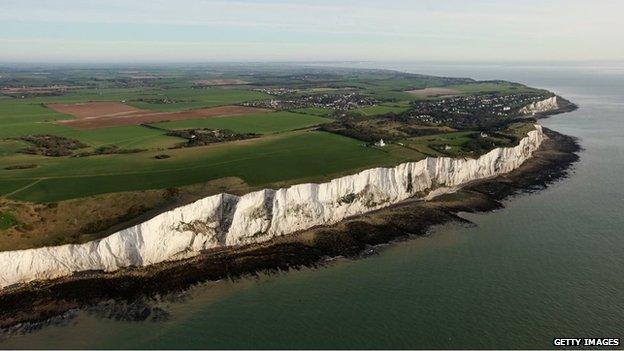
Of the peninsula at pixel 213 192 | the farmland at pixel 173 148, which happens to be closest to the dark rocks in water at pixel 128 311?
the peninsula at pixel 213 192

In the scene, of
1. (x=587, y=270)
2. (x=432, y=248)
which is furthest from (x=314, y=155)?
(x=587, y=270)

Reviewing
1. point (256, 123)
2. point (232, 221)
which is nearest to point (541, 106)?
point (256, 123)

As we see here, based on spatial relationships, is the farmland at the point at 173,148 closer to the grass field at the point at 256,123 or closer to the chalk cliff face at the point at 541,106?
the grass field at the point at 256,123

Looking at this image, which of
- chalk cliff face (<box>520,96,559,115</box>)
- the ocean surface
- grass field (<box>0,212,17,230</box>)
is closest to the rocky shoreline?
the ocean surface

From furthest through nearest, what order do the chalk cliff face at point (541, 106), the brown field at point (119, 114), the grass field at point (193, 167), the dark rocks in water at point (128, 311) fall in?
the chalk cliff face at point (541, 106) < the brown field at point (119, 114) < the grass field at point (193, 167) < the dark rocks in water at point (128, 311)

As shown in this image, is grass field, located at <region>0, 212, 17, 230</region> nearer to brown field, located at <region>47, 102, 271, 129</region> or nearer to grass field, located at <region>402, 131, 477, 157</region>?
grass field, located at <region>402, 131, 477, 157</region>
